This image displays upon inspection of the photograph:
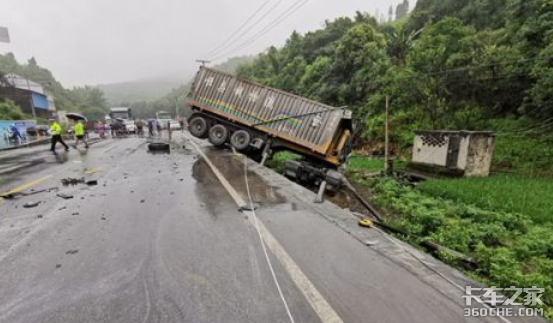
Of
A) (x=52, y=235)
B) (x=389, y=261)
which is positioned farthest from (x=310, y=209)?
(x=52, y=235)

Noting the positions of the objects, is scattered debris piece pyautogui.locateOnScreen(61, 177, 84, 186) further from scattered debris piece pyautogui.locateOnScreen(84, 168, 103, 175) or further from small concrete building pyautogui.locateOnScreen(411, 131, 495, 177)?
small concrete building pyautogui.locateOnScreen(411, 131, 495, 177)

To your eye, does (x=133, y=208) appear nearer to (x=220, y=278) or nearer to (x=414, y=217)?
(x=220, y=278)

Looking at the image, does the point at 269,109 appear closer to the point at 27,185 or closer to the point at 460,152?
the point at 460,152

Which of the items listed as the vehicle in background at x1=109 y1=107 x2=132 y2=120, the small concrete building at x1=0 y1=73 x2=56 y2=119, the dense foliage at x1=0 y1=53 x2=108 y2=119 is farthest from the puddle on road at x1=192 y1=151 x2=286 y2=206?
the dense foliage at x1=0 y1=53 x2=108 y2=119

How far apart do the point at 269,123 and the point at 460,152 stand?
702 cm

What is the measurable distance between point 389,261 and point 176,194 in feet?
13.7

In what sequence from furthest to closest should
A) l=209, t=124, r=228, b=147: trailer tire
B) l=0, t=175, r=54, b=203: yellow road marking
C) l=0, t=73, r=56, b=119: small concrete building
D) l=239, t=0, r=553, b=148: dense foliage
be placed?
l=0, t=73, r=56, b=119: small concrete building, l=209, t=124, r=228, b=147: trailer tire, l=239, t=0, r=553, b=148: dense foliage, l=0, t=175, r=54, b=203: yellow road marking

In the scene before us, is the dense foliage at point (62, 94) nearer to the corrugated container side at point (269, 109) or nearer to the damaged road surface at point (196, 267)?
the corrugated container side at point (269, 109)

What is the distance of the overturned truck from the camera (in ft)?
32.0

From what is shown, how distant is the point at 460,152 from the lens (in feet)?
28.9

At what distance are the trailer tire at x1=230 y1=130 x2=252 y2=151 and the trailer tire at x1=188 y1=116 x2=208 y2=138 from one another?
1814 mm

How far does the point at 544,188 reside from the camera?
22.4ft

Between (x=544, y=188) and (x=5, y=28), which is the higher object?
(x=5, y=28)

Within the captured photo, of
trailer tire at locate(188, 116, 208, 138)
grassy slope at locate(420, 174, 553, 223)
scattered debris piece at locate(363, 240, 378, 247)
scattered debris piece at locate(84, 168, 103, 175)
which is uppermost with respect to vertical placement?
trailer tire at locate(188, 116, 208, 138)
